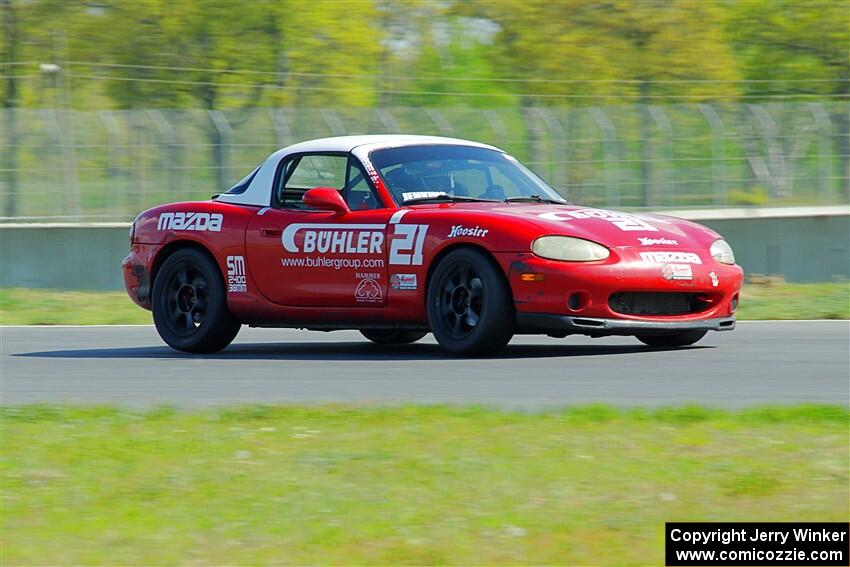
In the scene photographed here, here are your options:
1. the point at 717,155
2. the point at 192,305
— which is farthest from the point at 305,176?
the point at 717,155

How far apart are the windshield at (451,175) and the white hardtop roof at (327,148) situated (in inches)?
3.5

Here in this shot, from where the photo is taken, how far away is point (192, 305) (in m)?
11.0

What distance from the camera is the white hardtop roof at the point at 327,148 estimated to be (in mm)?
10523

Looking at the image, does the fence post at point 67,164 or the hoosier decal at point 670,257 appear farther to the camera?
the fence post at point 67,164

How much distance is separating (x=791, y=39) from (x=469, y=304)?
2208cm

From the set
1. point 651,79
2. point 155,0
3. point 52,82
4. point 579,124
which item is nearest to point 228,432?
point 579,124

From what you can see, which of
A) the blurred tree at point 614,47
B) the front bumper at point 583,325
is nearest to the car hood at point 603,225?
the front bumper at point 583,325

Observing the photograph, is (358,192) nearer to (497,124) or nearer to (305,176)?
(305,176)

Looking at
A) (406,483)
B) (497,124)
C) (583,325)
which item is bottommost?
(406,483)

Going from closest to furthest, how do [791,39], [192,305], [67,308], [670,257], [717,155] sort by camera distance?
[670,257], [192,305], [67,308], [717,155], [791,39]

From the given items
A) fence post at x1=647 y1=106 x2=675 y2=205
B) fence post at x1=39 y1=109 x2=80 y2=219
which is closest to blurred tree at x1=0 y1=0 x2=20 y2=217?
fence post at x1=39 y1=109 x2=80 y2=219

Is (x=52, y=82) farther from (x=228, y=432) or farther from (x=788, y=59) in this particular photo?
(x=228, y=432)

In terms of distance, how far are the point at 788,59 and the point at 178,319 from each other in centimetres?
2124

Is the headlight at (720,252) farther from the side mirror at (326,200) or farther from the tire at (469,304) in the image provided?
the side mirror at (326,200)
